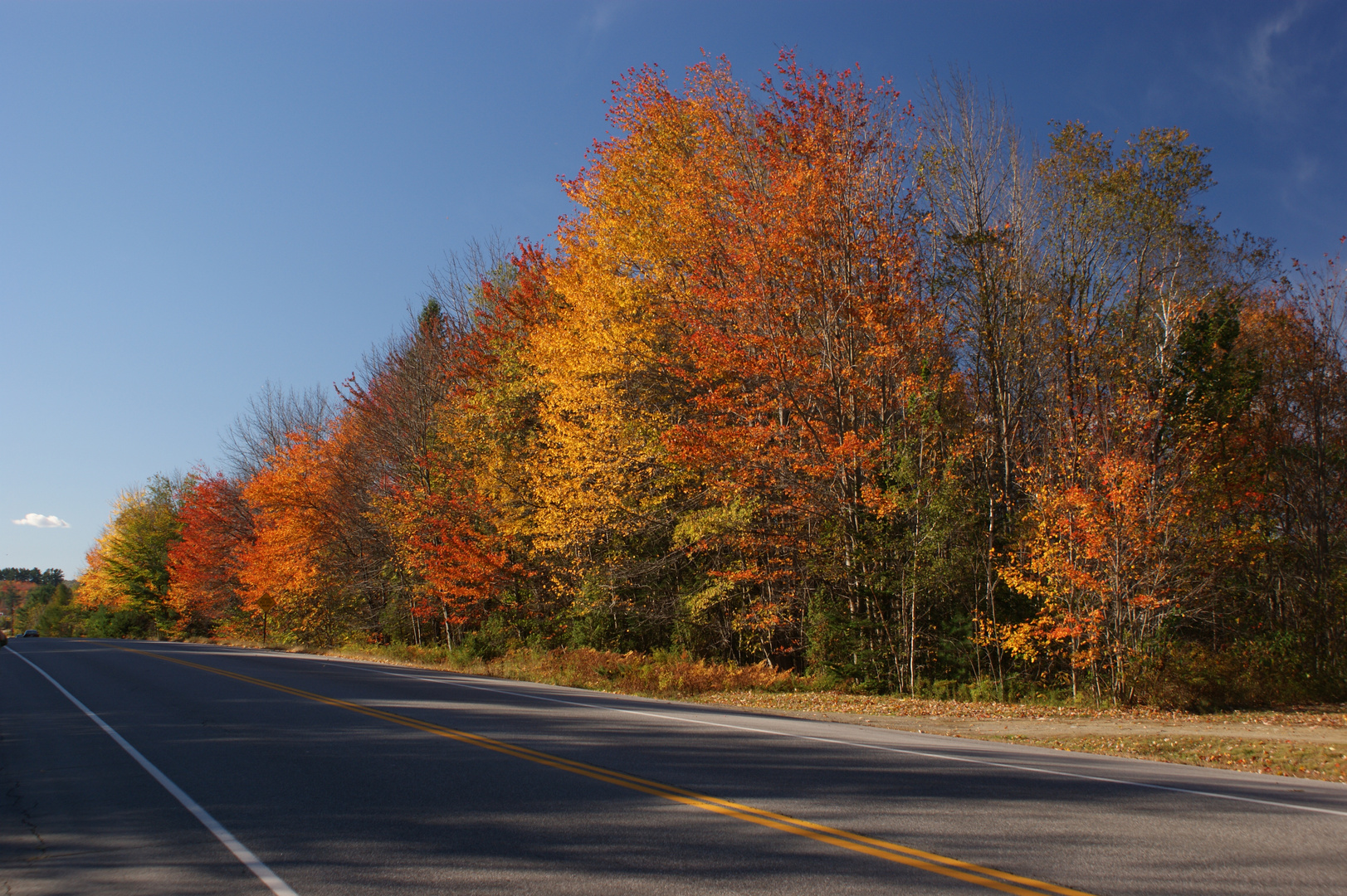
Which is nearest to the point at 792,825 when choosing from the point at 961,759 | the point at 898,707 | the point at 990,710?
the point at 961,759

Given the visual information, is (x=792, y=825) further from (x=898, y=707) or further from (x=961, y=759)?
(x=898, y=707)

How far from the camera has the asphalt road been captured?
16.1ft

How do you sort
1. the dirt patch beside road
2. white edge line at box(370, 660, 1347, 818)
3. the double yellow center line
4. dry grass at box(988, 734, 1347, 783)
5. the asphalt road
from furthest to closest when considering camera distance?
the dirt patch beside road → dry grass at box(988, 734, 1347, 783) → white edge line at box(370, 660, 1347, 818) → the asphalt road → the double yellow center line

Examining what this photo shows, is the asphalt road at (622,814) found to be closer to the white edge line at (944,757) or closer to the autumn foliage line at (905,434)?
the white edge line at (944,757)

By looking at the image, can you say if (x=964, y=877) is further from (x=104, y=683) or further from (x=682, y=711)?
(x=104, y=683)

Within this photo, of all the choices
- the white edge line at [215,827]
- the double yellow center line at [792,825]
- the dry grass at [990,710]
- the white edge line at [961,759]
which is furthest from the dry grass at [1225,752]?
the white edge line at [215,827]

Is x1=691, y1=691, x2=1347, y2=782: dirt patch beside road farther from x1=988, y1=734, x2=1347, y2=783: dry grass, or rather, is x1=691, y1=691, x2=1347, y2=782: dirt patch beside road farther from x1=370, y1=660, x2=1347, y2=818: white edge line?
x1=370, y1=660, x2=1347, y2=818: white edge line

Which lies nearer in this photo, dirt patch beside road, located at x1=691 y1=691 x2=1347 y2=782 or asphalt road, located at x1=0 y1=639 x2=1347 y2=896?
asphalt road, located at x1=0 y1=639 x2=1347 y2=896

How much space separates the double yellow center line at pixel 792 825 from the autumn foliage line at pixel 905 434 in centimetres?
1148

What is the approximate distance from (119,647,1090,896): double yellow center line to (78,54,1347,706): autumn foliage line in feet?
37.7

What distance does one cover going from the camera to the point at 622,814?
6277 millimetres

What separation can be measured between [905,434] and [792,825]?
16299 millimetres

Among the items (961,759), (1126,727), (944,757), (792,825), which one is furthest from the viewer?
(1126,727)

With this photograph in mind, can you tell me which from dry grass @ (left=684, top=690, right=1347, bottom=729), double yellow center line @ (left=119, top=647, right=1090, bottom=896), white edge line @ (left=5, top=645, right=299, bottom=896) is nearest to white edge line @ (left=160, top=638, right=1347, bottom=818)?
double yellow center line @ (left=119, top=647, right=1090, bottom=896)
